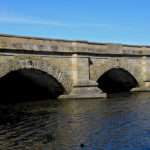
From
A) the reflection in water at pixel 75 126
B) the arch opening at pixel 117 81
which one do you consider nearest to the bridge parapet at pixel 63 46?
the arch opening at pixel 117 81

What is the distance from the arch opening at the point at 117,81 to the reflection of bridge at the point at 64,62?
1.37ft

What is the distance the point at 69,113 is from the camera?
24516mm

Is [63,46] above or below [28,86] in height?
above

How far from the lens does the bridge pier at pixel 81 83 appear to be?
33.3 m

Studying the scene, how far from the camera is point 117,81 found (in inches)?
1764

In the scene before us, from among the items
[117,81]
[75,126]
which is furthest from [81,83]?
[75,126]

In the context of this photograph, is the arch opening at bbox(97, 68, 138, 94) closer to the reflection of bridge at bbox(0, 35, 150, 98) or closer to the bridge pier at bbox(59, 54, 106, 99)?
the reflection of bridge at bbox(0, 35, 150, 98)

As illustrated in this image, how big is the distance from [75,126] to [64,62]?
46.9ft

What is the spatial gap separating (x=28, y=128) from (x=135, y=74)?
2470 cm

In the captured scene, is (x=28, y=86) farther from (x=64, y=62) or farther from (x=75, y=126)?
(x=75, y=126)

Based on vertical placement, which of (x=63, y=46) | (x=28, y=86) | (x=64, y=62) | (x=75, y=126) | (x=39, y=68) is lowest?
(x=75, y=126)

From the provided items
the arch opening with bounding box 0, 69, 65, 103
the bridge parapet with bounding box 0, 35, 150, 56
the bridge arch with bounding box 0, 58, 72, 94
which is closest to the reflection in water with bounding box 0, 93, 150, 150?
the bridge arch with bounding box 0, 58, 72, 94

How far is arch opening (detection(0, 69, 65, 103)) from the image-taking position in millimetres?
33312

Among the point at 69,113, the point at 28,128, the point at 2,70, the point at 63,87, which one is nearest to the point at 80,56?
the point at 63,87
